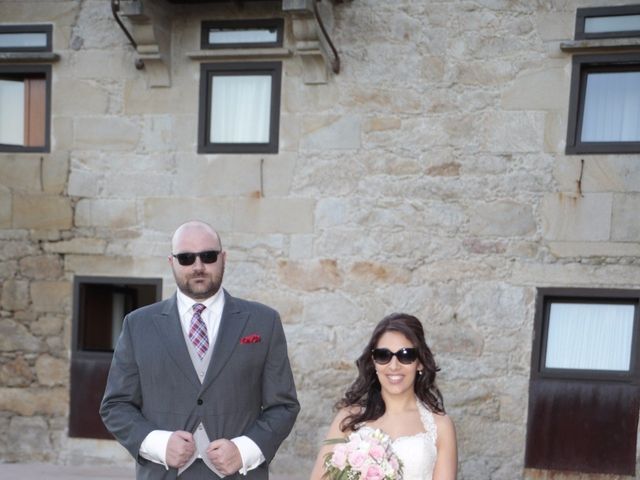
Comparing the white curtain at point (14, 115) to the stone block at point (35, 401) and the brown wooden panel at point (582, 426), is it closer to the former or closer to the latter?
the stone block at point (35, 401)

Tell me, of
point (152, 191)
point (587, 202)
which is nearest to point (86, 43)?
point (152, 191)

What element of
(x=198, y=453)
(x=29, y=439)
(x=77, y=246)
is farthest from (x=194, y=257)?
(x=29, y=439)

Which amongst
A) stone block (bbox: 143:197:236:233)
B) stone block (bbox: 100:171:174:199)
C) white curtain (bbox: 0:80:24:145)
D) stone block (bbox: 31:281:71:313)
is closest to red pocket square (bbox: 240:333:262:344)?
stone block (bbox: 143:197:236:233)

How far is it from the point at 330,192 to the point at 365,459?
9.09ft

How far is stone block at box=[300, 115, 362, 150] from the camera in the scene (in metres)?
4.54

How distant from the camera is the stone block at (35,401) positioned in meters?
4.88

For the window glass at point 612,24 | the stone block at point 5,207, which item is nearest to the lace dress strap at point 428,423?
the window glass at point 612,24

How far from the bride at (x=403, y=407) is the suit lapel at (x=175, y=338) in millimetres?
564

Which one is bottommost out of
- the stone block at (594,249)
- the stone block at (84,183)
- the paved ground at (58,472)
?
the paved ground at (58,472)

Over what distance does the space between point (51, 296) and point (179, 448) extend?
3136mm

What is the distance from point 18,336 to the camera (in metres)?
4.89

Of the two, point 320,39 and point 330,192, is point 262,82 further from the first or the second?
point 330,192

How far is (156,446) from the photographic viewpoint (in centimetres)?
221

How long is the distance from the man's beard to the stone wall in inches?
89.3
